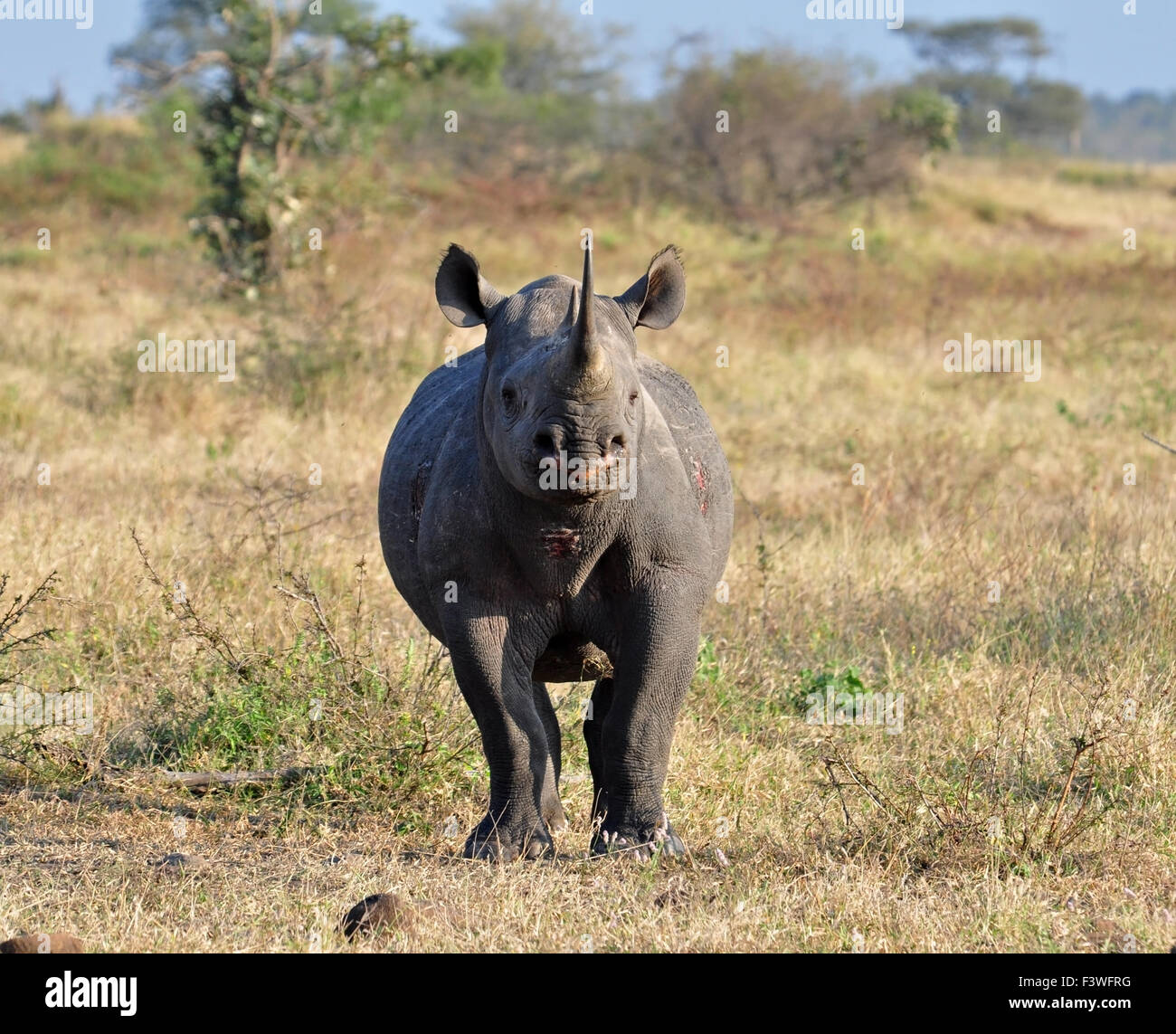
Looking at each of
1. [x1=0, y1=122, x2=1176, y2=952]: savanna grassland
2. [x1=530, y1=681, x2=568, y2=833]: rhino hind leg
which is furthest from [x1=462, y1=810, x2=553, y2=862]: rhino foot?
[x1=530, y1=681, x2=568, y2=833]: rhino hind leg

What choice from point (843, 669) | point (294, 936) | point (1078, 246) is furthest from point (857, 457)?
point (1078, 246)

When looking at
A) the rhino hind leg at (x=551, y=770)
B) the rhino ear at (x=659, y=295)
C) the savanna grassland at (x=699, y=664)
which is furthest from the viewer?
the rhino hind leg at (x=551, y=770)

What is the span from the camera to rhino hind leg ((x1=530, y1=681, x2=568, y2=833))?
5.56 metres

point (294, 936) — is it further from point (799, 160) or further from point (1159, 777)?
point (799, 160)

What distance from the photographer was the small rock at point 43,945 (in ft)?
13.2

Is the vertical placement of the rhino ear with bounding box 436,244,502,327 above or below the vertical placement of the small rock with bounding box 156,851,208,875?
above

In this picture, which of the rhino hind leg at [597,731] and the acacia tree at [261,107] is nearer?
the rhino hind leg at [597,731]

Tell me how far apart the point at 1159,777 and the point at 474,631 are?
273 cm

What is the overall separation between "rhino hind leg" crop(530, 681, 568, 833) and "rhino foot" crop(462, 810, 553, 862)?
0.97ft

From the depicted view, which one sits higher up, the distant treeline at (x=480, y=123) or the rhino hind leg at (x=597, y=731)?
the distant treeline at (x=480, y=123)

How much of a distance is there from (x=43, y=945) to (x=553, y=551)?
180 cm

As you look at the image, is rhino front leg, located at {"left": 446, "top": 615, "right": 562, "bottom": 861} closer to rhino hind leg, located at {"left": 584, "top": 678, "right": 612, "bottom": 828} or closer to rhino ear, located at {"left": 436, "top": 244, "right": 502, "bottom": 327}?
rhino hind leg, located at {"left": 584, "top": 678, "right": 612, "bottom": 828}

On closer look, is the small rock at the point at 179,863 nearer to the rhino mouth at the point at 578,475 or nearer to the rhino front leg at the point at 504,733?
the rhino front leg at the point at 504,733

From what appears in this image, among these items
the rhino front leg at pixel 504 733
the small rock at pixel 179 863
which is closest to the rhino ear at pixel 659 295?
the rhino front leg at pixel 504 733
